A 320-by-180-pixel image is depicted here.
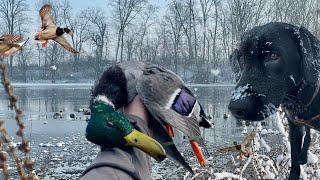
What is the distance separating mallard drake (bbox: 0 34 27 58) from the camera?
1.14 metres

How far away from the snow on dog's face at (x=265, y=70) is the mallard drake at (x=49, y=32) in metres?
1.38

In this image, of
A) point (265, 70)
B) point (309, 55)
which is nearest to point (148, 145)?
point (265, 70)

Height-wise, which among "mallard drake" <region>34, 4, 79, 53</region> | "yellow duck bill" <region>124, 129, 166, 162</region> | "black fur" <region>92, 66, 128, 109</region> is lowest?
"yellow duck bill" <region>124, 129, 166, 162</region>

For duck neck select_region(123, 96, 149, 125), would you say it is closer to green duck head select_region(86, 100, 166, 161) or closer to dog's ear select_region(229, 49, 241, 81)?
green duck head select_region(86, 100, 166, 161)

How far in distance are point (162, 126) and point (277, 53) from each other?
1375 millimetres

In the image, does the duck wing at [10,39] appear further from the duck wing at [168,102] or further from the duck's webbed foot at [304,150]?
the duck's webbed foot at [304,150]

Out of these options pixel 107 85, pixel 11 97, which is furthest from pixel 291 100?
pixel 11 97

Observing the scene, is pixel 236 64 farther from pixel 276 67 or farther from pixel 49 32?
pixel 49 32

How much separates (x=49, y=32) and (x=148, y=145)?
0.48 meters

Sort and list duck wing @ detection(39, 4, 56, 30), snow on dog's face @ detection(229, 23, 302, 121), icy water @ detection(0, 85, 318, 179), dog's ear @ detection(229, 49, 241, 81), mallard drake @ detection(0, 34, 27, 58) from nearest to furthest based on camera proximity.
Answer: mallard drake @ detection(0, 34, 27, 58) < duck wing @ detection(39, 4, 56, 30) < snow on dog's face @ detection(229, 23, 302, 121) < dog's ear @ detection(229, 49, 241, 81) < icy water @ detection(0, 85, 318, 179)

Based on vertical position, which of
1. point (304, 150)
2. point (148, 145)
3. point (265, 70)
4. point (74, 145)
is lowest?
point (74, 145)

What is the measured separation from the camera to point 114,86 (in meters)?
1.62

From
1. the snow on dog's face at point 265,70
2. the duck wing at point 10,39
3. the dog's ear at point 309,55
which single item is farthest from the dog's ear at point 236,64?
the duck wing at point 10,39

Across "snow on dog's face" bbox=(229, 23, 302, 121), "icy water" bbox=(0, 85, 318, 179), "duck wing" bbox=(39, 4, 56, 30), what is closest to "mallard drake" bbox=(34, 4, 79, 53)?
"duck wing" bbox=(39, 4, 56, 30)
